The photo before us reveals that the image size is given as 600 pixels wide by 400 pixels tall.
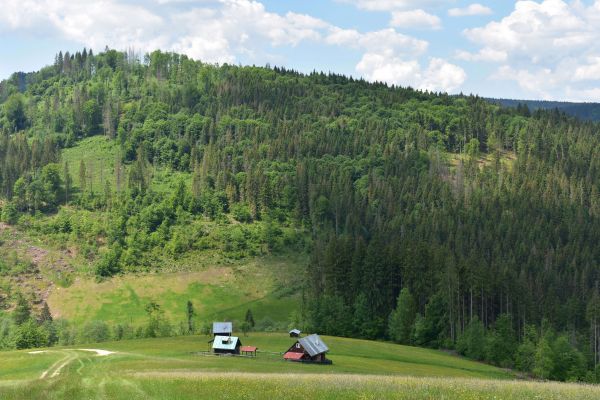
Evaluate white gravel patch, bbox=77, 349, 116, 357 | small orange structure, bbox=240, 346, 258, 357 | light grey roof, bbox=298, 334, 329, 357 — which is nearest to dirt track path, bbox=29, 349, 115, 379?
white gravel patch, bbox=77, 349, 116, 357

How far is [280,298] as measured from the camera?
196 m

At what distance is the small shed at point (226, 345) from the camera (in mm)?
101188

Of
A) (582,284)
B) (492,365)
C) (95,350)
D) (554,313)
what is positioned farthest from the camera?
(582,284)

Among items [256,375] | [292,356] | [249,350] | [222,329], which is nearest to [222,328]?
[222,329]

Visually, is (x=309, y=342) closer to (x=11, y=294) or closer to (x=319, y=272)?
(x=319, y=272)

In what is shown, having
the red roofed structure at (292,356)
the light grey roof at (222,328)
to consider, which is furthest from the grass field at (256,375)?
the light grey roof at (222,328)

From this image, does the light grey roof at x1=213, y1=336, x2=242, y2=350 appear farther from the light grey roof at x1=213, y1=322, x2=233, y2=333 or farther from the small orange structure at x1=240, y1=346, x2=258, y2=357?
the light grey roof at x1=213, y1=322, x2=233, y2=333

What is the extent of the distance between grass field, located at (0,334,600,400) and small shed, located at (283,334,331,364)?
7.21 ft

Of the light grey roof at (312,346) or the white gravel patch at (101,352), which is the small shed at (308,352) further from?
the white gravel patch at (101,352)

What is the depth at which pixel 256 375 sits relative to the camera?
206 feet

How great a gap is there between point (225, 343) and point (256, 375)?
4017 centimetres

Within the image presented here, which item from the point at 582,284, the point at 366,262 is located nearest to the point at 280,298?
the point at 366,262

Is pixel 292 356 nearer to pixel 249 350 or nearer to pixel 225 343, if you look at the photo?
pixel 249 350

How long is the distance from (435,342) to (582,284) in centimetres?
6431
